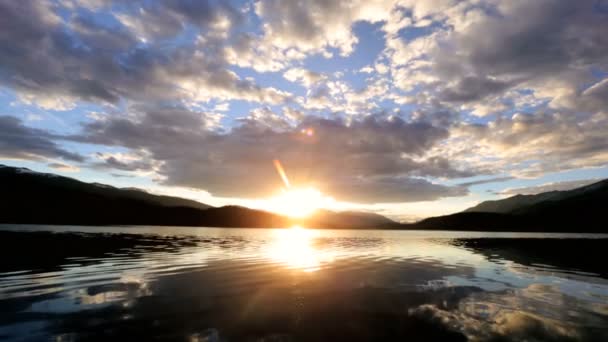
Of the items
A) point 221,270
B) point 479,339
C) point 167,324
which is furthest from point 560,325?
point 221,270

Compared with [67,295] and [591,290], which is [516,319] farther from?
[67,295]

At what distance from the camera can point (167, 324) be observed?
41.0 feet

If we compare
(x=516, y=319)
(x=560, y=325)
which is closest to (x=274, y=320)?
(x=516, y=319)

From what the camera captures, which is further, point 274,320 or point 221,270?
point 221,270

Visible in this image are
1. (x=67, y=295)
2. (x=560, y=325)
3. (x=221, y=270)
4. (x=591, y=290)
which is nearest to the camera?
(x=560, y=325)

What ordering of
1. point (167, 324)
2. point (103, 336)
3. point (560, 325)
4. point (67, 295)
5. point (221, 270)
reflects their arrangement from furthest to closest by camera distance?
point (221, 270)
point (67, 295)
point (560, 325)
point (167, 324)
point (103, 336)

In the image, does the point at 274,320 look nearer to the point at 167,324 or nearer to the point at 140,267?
the point at 167,324

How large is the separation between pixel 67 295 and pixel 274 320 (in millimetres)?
12840

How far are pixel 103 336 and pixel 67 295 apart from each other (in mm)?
8957

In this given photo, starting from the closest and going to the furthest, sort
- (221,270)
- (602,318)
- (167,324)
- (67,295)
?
1. (167,324)
2. (602,318)
3. (67,295)
4. (221,270)

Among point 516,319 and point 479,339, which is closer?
point 479,339

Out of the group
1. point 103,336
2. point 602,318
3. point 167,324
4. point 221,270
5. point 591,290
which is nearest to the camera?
point 103,336

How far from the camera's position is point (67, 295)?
1717 cm

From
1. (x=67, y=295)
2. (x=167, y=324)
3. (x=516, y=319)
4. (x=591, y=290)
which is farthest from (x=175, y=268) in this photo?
(x=591, y=290)
